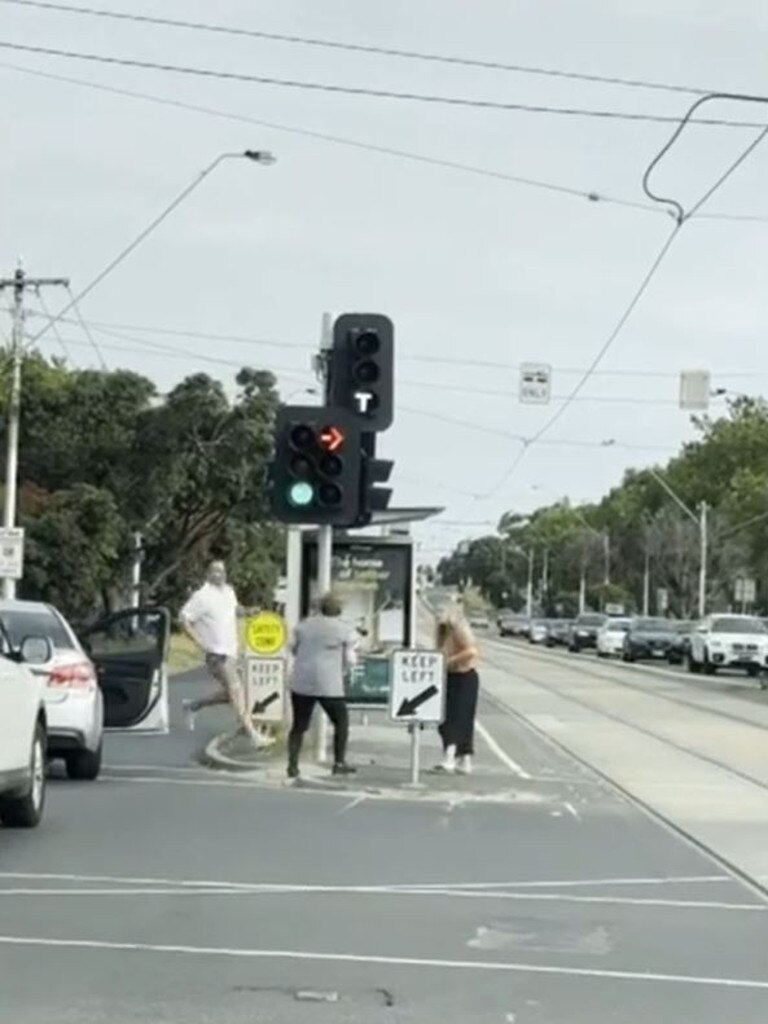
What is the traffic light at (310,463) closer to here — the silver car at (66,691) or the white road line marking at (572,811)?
the silver car at (66,691)

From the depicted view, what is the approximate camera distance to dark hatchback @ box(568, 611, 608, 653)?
84919 mm

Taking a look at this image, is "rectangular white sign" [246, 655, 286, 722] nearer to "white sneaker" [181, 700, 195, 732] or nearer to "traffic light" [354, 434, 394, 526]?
"white sneaker" [181, 700, 195, 732]

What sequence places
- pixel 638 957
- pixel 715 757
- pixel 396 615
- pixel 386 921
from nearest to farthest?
pixel 638 957 < pixel 386 921 < pixel 715 757 < pixel 396 615

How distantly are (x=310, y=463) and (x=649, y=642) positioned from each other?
51.1m

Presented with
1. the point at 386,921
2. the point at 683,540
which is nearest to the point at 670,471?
the point at 683,540

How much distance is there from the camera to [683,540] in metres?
121

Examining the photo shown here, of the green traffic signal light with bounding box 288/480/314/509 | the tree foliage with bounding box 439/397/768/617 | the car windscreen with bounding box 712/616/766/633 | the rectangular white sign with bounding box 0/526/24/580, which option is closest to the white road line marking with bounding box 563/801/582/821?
the green traffic signal light with bounding box 288/480/314/509

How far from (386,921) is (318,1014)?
8.31ft

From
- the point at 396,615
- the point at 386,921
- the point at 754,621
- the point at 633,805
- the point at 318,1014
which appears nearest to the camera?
the point at 318,1014

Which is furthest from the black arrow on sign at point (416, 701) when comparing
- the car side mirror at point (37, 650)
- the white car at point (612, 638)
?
the white car at point (612, 638)

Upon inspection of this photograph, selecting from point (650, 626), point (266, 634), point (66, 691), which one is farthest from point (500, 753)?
point (650, 626)

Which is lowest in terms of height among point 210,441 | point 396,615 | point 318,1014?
point 318,1014

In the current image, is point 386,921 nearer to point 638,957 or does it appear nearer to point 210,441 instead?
point 638,957

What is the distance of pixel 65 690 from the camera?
59.7 ft
